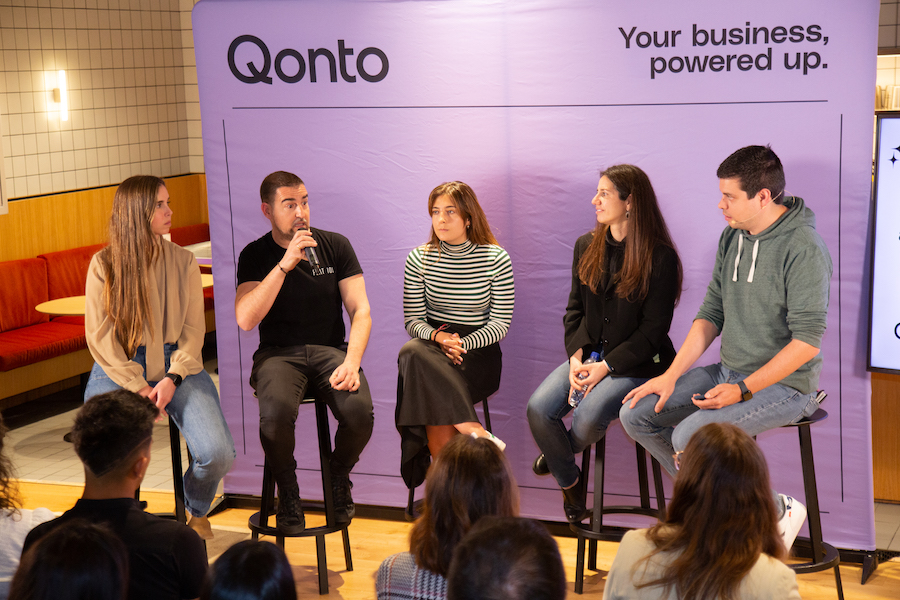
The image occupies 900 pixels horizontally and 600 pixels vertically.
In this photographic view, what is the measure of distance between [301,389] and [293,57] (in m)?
1.37

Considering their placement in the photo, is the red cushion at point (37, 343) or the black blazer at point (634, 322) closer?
the black blazer at point (634, 322)

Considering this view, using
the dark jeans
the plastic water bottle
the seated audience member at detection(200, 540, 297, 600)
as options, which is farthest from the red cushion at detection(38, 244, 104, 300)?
the seated audience member at detection(200, 540, 297, 600)

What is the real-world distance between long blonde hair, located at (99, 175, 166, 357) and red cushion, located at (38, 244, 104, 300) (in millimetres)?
2910

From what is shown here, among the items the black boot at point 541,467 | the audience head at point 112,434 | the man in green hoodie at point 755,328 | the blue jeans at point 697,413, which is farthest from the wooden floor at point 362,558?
the audience head at point 112,434

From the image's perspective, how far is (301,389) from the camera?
123 inches

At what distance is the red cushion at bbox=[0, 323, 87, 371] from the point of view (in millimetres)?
5199

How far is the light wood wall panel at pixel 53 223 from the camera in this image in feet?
18.8

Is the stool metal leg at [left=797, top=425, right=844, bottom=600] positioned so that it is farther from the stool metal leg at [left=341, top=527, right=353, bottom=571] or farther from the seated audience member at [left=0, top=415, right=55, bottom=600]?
the seated audience member at [left=0, top=415, right=55, bottom=600]

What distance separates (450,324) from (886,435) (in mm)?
1947

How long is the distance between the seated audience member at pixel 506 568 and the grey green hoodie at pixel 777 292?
1617 mm

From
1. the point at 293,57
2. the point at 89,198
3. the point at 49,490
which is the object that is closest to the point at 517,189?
the point at 293,57

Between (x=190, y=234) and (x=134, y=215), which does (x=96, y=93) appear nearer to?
(x=190, y=234)

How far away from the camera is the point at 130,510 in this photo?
1960 millimetres

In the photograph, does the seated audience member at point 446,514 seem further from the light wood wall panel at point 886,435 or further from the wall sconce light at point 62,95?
the wall sconce light at point 62,95
